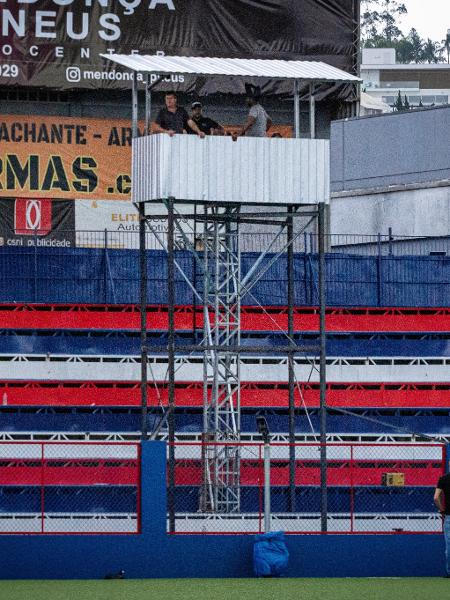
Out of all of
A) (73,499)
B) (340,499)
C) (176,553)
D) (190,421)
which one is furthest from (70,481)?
(176,553)

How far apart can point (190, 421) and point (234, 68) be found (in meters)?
8.81

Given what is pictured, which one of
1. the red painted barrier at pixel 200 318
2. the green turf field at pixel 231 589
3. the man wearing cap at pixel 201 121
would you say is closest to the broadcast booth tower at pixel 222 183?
the man wearing cap at pixel 201 121

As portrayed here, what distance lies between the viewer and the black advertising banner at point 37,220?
118 feet

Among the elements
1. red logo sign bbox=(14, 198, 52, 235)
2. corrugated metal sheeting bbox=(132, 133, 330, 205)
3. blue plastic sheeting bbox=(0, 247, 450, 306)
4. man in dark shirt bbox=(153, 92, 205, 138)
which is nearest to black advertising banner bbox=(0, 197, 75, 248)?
red logo sign bbox=(14, 198, 52, 235)

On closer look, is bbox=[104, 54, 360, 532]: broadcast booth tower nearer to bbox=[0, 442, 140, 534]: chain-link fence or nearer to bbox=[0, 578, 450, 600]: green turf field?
bbox=[0, 442, 140, 534]: chain-link fence

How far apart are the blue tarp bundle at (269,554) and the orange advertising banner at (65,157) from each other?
55.6ft

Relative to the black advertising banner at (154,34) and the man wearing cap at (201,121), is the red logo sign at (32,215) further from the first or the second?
the man wearing cap at (201,121)

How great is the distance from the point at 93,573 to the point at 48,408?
11.6 metres

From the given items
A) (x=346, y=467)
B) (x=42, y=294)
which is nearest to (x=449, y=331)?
(x=346, y=467)

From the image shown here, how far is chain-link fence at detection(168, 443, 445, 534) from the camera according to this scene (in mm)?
25938

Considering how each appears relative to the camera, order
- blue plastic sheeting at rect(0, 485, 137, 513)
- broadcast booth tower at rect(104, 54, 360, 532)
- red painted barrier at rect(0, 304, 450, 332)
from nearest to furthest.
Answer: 1. broadcast booth tower at rect(104, 54, 360, 532)
2. blue plastic sheeting at rect(0, 485, 137, 513)
3. red painted barrier at rect(0, 304, 450, 332)

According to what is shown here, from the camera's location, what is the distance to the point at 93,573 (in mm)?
21031

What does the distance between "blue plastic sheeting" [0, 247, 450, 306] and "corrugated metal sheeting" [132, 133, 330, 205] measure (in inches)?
282

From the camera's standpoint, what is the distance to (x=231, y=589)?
64.2 feet
